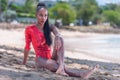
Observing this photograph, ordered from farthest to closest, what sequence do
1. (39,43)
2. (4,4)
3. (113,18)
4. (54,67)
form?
1. (113,18)
2. (4,4)
3. (39,43)
4. (54,67)

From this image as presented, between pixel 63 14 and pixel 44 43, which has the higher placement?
pixel 44 43

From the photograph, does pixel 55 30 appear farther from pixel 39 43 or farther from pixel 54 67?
pixel 54 67

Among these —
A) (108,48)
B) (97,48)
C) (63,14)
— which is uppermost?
(97,48)

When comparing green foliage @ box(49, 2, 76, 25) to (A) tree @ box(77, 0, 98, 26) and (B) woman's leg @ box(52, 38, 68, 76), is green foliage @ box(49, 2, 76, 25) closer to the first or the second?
(A) tree @ box(77, 0, 98, 26)

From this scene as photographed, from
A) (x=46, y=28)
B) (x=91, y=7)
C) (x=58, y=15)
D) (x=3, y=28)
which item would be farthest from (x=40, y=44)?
(x=91, y=7)

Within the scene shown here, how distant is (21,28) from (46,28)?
3052 centimetres

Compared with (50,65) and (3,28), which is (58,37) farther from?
(3,28)

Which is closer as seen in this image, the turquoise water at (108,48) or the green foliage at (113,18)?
the turquoise water at (108,48)

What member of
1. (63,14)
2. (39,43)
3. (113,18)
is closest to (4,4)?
(63,14)

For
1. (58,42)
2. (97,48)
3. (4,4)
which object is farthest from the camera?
(4,4)

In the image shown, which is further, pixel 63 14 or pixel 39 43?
pixel 63 14

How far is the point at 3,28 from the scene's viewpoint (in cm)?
3353

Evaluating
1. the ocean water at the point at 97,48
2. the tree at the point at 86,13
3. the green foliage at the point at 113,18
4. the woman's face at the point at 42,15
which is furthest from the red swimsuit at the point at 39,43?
the green foliage at the point at 113,18

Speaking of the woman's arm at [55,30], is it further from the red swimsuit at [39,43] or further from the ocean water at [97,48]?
the ocean water at [97,48]
